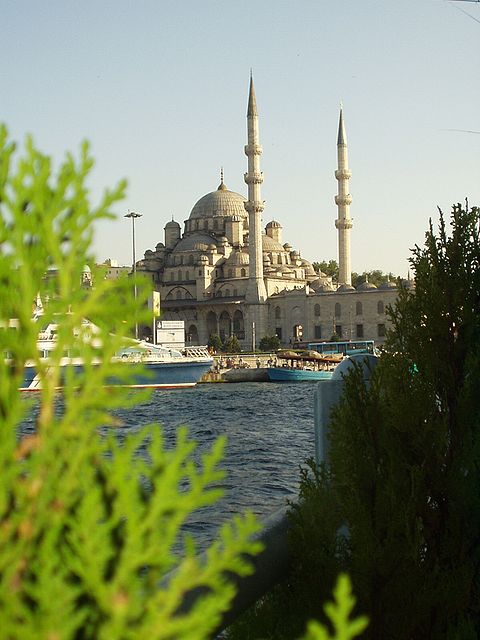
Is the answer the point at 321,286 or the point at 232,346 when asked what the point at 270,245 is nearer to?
the point at 321,286

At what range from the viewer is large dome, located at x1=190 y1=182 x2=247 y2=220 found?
8931 cm

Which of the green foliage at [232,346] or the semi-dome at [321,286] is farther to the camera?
the semi-dome at [321,286]

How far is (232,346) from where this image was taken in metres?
71.5

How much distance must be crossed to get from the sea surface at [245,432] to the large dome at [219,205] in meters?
43.8

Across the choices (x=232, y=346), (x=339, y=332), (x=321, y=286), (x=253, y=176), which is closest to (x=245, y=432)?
(x=253, y=176)

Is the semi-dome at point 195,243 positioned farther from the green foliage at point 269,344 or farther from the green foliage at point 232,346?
the green foliage at point 269,344

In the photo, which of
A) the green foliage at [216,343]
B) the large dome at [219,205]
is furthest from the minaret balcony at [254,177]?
the large dome at [219,205]

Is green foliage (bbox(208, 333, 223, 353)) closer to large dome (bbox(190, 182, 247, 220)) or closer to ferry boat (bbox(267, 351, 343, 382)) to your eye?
ferry boat (bbox(267, 351, 343, 382))

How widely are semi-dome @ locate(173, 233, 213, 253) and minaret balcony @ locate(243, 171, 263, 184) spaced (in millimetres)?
15622

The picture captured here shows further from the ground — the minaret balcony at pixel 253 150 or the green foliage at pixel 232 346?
the minaret balcony at pixel 253 150

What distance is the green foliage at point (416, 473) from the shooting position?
363 cm

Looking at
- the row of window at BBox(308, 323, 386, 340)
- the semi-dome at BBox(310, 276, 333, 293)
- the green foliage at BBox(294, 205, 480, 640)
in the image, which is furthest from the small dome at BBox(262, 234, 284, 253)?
the green foliage at BBox(294, 205, 480, 640)

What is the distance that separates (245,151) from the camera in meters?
68.4

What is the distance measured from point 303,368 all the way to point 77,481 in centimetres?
5413
